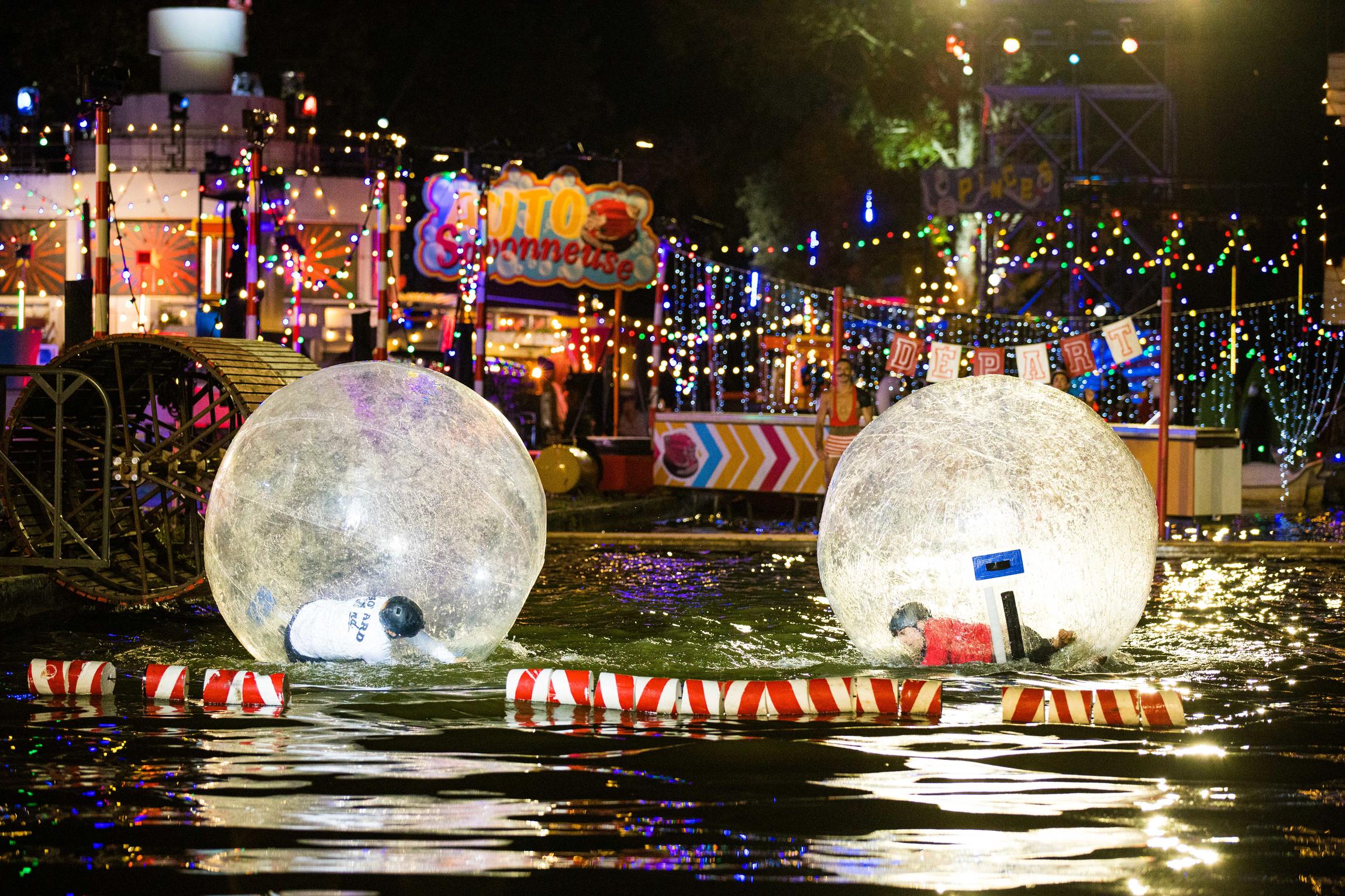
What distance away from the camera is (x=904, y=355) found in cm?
2083

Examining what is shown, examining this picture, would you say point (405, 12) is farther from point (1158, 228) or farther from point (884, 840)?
point (884, 840)

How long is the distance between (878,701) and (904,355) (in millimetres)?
13364

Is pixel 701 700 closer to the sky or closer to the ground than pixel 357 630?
closer to the ground

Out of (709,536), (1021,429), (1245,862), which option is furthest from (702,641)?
(709,536)

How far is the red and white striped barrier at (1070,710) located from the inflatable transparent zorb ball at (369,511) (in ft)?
9.57

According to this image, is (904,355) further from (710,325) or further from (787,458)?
(710,325)

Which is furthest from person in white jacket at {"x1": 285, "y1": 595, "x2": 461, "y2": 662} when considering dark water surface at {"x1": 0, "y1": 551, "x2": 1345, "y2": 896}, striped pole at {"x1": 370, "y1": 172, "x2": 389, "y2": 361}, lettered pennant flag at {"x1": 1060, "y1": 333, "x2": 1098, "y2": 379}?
lettered pennant flag at {"x1": 1060, "y1": 333, "x2": 1098, "y2": 379}

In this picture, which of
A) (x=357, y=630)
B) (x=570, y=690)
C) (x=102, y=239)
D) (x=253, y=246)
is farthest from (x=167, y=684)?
(x=253, y=246)

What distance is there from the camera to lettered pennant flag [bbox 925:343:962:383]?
65.4 ft

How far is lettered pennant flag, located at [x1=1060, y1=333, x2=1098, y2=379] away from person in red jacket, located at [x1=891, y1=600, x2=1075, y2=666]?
1253 centimetres

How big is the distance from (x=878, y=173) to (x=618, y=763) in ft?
148

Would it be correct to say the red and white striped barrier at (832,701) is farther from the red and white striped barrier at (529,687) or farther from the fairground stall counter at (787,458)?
the fairground stall counter at (787,458)

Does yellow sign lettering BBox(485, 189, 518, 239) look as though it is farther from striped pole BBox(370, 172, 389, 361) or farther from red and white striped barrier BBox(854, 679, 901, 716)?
red and white striped barrier BBox(854, 679, 901, 716)

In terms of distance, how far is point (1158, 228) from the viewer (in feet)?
107
